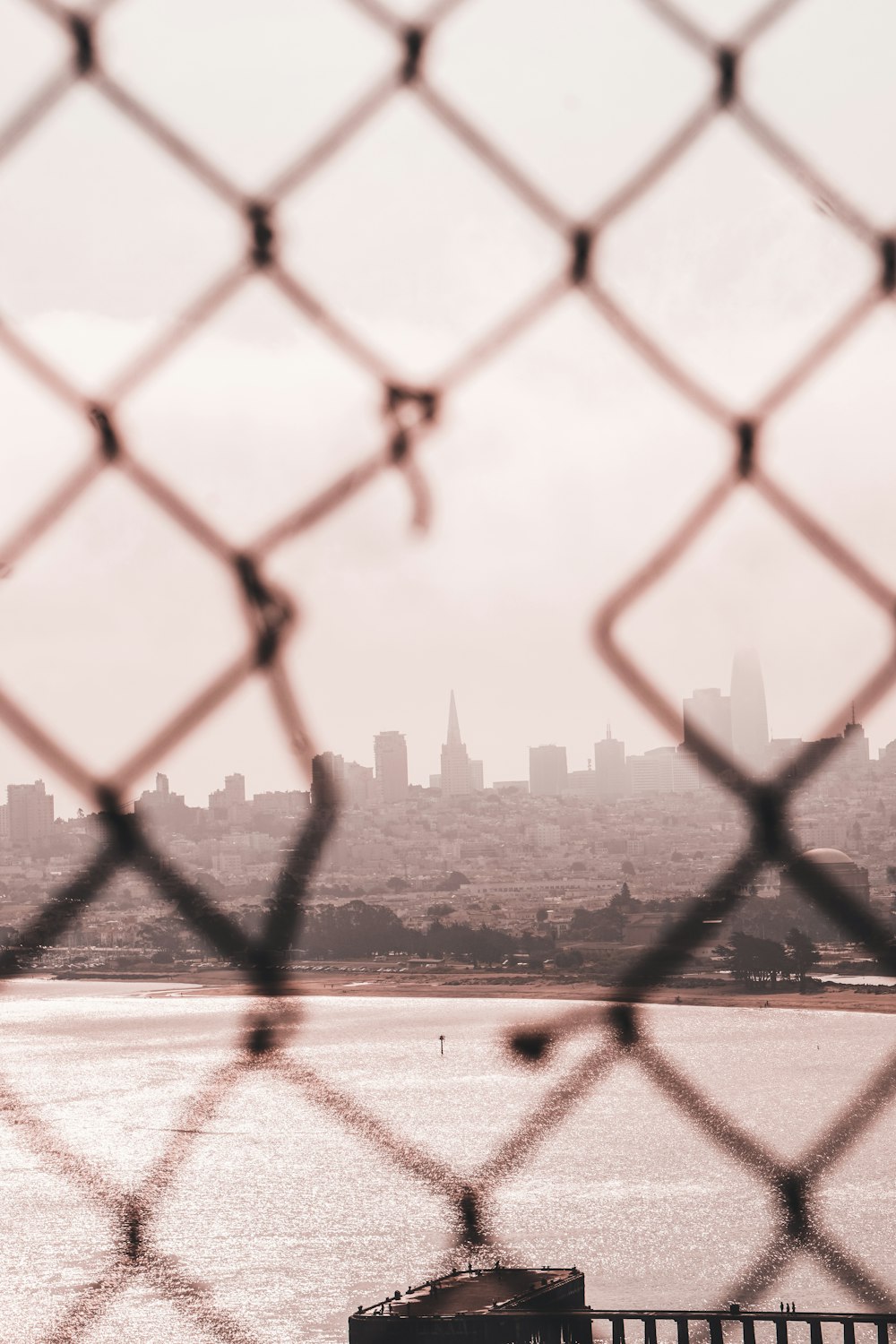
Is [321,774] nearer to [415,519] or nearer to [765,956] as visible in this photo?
[415,519]

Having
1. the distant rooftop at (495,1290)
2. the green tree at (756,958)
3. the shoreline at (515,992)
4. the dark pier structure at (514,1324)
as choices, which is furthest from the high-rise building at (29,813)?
the shoreline at (515,992)

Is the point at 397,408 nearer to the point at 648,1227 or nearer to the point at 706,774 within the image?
the point at 706,774

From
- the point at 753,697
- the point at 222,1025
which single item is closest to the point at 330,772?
the point at 753,697

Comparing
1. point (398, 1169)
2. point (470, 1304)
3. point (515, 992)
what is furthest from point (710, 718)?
point (515, 992)

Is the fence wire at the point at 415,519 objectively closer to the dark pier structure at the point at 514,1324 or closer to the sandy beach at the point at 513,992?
the dark pier structure at the point at 514,1324

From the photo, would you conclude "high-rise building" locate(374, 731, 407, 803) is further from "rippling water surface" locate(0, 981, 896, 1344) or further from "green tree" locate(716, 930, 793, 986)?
"green tree" locate(716, 930, 793, 986)

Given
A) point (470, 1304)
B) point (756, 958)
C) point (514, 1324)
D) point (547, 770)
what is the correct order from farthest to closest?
1. point (756, 958)
2. point (470, 1304)
3. point (514, 1324)
4. point (547, 770)
